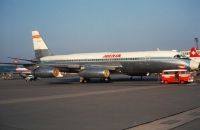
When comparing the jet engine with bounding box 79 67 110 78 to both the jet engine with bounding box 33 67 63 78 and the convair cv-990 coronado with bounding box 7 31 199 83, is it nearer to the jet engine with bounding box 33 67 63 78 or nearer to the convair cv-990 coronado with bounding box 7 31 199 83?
the convair cv-990 coronado with bounding box 7 31 199 83

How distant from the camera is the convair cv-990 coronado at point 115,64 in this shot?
34156mm

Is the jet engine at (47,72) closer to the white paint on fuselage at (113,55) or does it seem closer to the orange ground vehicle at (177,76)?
the white paint on fuselage at (113,55)

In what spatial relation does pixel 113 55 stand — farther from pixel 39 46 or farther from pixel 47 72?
pixel 39 46

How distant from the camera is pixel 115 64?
3731 centimetres

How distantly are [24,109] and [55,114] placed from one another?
2032 mm

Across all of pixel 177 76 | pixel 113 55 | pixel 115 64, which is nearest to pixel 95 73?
pixel 115 64

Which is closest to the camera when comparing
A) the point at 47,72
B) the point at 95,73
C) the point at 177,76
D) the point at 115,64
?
the point at 177,76

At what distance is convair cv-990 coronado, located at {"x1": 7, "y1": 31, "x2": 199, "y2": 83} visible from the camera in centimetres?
3416

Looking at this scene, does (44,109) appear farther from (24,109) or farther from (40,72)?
(40,72)

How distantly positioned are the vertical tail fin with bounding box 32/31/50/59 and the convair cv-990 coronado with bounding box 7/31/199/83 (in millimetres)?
5622

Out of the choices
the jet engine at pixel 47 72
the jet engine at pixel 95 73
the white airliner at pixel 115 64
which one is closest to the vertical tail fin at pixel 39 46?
the white airliner at pixel 115 64

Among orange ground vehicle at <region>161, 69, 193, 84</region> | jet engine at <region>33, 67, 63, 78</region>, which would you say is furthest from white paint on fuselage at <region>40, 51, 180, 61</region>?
jet engine at <region>33, 67, 63, 78</region>

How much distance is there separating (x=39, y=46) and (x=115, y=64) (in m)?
14.7

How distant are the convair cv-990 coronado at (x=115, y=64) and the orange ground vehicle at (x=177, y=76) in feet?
8.30
